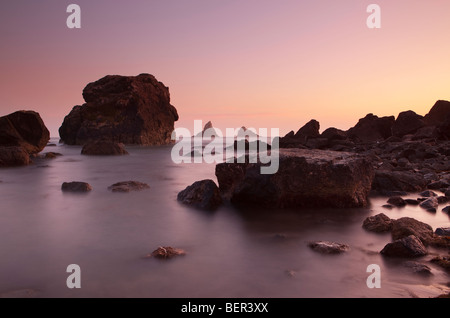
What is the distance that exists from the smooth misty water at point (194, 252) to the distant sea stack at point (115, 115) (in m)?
64.6

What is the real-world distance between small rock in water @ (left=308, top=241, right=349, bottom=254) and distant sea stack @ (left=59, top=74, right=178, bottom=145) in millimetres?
69792

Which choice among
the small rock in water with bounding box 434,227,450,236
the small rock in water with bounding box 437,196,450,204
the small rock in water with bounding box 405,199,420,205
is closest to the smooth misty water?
the small rock in water with bounding box 405,199,420,205

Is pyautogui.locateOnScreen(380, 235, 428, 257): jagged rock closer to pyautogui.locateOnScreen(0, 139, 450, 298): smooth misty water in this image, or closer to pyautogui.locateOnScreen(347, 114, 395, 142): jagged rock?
pyautogui.locateOnScreen(0, 139, 450, 298): smooth misty water

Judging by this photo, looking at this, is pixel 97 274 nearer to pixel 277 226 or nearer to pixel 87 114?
pixel 277 226

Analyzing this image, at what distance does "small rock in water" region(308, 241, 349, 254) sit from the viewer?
648 cm

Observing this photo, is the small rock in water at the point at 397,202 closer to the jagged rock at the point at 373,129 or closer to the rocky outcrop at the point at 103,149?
the rocky outcrop at the point at 103,149

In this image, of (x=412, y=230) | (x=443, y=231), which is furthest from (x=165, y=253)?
(x=443, y=231)

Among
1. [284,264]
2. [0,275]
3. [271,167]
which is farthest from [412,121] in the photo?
[0,275]

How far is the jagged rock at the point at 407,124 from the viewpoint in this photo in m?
42.1

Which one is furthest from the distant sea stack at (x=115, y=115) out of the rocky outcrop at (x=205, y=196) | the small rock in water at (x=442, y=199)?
the small rock in water at (x=442, y=199)

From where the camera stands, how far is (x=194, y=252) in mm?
6766

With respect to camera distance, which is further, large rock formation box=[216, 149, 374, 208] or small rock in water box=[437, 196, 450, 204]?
small rock in water box=[437, 196, 450, 204]

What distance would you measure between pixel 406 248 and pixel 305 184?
13.3 feet

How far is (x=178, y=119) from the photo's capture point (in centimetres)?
9675
